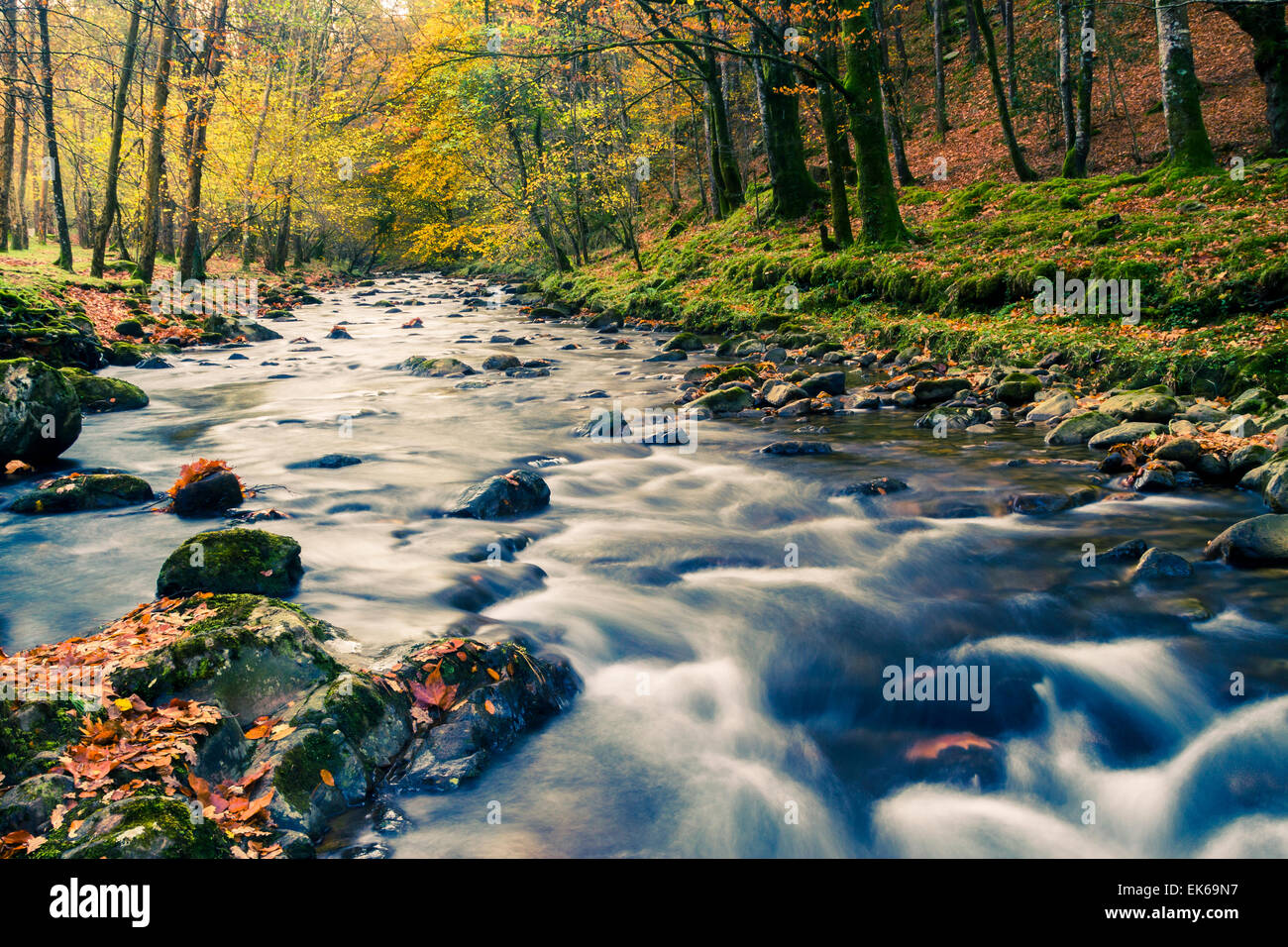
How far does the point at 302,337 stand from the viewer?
21781mm

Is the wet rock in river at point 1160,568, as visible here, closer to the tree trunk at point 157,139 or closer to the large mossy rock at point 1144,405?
the large mossy rock at point 1144,405

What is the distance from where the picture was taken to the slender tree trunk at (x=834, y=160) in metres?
16.5

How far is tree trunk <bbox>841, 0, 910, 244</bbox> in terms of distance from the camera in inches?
633

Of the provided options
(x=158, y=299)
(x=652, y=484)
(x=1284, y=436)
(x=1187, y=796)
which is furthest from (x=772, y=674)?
(x=158, y=299)

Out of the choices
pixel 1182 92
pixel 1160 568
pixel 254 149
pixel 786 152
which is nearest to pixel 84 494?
pixel 1160 568

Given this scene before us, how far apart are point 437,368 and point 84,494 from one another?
33.0ft

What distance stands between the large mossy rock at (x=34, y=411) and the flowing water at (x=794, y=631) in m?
0.97

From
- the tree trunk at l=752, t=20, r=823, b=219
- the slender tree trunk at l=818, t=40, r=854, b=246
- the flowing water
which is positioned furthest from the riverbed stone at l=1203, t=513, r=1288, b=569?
the tree trunk at l=752, t=20, r=823, b=219

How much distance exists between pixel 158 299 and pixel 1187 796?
26.6 metres

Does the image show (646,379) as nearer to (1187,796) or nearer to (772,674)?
(772,674)

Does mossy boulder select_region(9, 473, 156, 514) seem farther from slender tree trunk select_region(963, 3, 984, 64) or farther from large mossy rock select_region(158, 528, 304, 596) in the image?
slender tree trunk select_region(963, 3, 984, 64)

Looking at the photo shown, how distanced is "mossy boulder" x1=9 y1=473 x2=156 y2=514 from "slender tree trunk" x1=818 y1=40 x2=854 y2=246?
14320mm

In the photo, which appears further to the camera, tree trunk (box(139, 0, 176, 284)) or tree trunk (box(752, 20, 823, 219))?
tree trunk (box(752, 20, 823, 219))

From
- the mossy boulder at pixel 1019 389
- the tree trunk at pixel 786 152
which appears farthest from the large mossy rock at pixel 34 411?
the tree trunk at pixel 786 152
